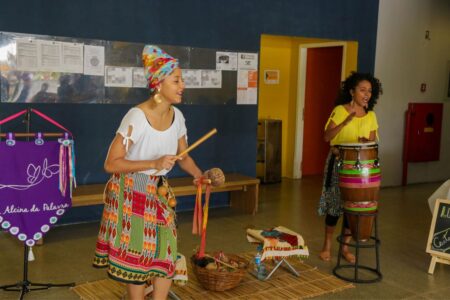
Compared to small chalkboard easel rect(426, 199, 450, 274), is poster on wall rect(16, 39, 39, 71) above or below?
above

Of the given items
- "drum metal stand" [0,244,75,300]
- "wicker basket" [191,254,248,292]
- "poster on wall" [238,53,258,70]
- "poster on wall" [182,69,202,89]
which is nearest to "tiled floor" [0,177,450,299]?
"drum metal stand" [0,244,75,300]

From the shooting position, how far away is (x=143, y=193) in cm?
255

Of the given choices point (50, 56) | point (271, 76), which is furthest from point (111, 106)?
point (271, 76)

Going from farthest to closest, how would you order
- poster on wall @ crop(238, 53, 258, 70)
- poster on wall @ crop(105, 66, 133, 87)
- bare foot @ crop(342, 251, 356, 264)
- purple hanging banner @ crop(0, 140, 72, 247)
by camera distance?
poster on wall @ crop(238, 53, 258, 70) → poster on wall @ crop(105, 66, 133, 87) → bare foot @ crop(342, 251, 356, 264) → purple hanging banner @ crop(0, 140, 72, 247)

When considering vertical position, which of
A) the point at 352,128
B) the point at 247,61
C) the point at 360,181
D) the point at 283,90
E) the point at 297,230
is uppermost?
the point at 247,61

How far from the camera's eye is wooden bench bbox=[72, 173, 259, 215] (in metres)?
4.53

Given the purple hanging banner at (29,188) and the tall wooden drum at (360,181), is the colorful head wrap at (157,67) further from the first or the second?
the tall wooden drum at (360,181)

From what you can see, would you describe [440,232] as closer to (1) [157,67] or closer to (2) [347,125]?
(2) [347,125]

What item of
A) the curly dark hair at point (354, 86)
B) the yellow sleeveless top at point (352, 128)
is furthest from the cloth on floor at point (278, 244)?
the curly dark hair at point (354, 86)

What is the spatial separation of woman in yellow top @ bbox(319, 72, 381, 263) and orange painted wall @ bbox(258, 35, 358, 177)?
3.34 metres

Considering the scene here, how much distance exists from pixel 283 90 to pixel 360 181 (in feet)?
13.9

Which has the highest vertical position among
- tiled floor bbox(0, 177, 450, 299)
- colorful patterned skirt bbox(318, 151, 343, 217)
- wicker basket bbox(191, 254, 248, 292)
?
colorful patterned skirt bbox(318, 151, 343, 217)

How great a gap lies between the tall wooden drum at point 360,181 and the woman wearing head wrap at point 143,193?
59.9 inches

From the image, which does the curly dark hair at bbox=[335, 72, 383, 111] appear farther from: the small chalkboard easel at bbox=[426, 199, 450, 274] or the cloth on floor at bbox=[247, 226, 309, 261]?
the cloth on floor at bbox=[247, 226, 309, 261]
